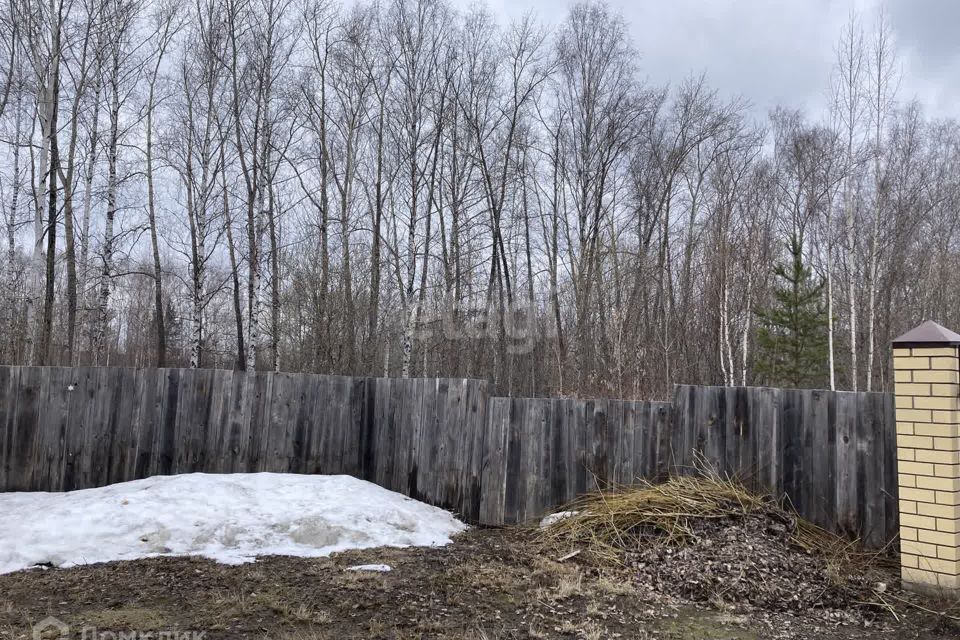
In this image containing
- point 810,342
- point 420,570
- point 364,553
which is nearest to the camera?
point 420,570

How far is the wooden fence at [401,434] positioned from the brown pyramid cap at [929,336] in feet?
2.92

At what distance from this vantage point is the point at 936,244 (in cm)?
1911

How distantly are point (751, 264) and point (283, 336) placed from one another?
14681 mm

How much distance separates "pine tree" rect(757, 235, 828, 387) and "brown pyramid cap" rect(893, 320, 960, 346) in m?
12.8

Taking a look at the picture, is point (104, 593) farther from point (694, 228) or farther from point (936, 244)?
point (936, 244)

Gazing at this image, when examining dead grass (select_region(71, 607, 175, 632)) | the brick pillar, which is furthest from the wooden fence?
dead grass (select_region(71, 607, 175, 632))

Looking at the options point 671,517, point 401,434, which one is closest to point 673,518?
point 671,517

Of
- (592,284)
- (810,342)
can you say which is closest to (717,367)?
(810,342)

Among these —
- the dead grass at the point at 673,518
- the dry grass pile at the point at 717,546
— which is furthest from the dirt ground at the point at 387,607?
the dead grass at the point at 673,518

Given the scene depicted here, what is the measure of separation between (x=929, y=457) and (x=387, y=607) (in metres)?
3.57

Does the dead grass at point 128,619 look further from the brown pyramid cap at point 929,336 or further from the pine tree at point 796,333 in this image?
the pine tree at point 796,333

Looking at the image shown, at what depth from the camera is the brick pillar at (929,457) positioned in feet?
12.3

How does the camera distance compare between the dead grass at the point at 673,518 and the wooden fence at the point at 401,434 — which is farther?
the wooden fence at the point at 401,434

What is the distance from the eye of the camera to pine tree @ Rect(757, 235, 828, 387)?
15.9 meters
